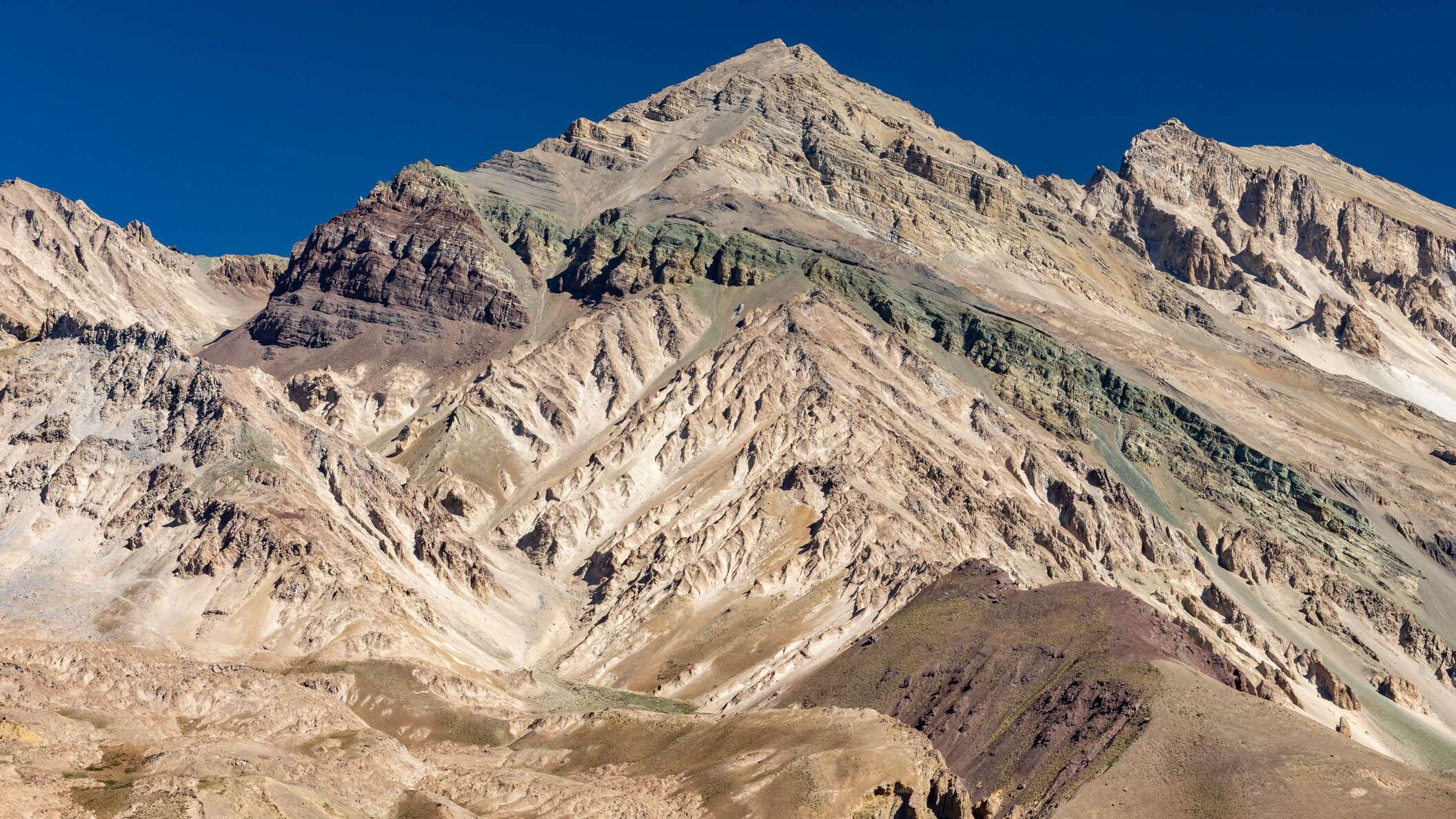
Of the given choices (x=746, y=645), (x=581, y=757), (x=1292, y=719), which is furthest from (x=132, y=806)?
(x=746, y=645)

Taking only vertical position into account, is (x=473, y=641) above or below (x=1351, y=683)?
above

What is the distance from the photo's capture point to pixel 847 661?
131 m

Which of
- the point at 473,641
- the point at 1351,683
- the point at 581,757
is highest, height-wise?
the point at 473,641

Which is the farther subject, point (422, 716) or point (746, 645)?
point (746, 645)

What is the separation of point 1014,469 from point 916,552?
4636 centimetres

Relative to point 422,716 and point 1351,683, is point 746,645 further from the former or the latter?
point 1351,683

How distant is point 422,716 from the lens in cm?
12169

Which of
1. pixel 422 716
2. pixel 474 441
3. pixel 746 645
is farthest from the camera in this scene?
pixel 474 441

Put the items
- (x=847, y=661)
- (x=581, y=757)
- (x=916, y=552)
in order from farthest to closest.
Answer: (x=916, y=552) < (x=847, y=661) < (x=581, y=757)

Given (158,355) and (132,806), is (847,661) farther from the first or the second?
(158,355)

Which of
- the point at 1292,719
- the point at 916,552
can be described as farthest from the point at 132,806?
the point at 916,552

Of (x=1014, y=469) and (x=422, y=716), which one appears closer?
(x=422, y=716)

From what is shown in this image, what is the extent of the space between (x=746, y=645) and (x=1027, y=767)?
49.7m

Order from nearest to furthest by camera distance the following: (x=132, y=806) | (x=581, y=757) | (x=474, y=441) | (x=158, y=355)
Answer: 1. (x=132, y=806)
2. (x=581, y=757)
3. (x=158, y=355)
4. (x=474, y=441)
